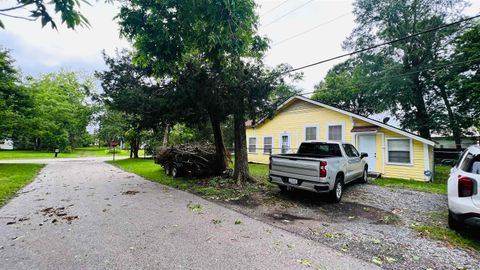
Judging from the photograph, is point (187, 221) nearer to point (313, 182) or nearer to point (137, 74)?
point (313, 182)

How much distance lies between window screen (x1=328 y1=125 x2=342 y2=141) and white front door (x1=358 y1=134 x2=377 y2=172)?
1.05 meters

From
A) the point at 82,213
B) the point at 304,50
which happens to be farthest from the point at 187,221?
the point at 304,50

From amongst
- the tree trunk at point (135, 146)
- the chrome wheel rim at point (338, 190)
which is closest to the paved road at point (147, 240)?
the chrome wheel rim at point (338, 190)

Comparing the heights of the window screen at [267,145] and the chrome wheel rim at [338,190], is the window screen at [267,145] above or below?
above

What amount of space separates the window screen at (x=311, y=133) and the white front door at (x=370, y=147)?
8.35 feet

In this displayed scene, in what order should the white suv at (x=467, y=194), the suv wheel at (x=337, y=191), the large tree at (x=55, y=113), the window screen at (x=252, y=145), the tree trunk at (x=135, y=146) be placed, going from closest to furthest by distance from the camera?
the white suv at (x=467, y=194), the suv wheel at (x=337, y=191), the large tree at (x=55, y=113), the window screen at (x=252, y=145), the tree trunk at (x=135, y=146)

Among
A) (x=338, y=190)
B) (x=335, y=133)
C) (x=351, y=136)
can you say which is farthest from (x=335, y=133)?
(x=338, y=190)

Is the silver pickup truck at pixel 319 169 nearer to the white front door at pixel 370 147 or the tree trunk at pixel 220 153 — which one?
the tree trunk at pixel 220 153

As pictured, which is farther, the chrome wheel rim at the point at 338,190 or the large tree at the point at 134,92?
the large tree at the point at 134,92

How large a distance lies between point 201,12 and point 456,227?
6.86 m

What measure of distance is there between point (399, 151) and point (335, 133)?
322 cm

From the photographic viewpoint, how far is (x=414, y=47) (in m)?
16.9

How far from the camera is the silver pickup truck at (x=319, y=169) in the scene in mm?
5832

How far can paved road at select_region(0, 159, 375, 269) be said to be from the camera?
307 centimetres
